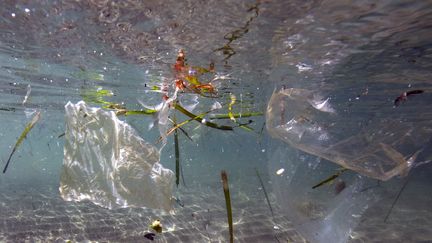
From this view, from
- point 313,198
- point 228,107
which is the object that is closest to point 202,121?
point 228,107

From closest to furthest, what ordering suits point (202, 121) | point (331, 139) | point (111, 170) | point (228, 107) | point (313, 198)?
1. point (111, 170)
2. point (331, 139)
3. point (202, 121)
4. point (313, 198)
5. point (228, 107)

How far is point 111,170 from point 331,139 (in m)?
2.34

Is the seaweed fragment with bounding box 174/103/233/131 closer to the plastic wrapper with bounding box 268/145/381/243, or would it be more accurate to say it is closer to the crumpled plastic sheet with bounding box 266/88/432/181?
the crumpled plastic sheet with bounding box 266/88/432/181

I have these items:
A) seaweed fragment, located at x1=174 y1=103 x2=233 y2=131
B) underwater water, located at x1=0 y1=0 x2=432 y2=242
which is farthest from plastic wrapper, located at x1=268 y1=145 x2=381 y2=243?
seaweed fragment, located at x1=174 y1=103 x2=233 y2=131

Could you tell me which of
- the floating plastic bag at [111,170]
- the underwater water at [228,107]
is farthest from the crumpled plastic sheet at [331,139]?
the floating plastic bag at [111,170]

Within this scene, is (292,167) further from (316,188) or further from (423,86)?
(423,86)

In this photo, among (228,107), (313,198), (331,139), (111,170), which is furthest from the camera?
(228,107)

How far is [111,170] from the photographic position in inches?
108

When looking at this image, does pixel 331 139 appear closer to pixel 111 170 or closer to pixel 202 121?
pixel 202 121

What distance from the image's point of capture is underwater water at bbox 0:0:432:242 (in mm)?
3154

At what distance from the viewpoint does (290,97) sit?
12.8 feet

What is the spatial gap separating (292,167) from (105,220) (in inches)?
428

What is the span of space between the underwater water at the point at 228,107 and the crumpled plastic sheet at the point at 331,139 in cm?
2

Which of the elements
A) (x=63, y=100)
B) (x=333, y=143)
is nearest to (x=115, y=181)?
(x=333, y=143)
